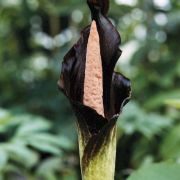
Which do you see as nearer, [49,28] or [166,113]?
[166,113]

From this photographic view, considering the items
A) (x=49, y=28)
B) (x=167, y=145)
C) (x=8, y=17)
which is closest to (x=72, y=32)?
(x=49, y=28)

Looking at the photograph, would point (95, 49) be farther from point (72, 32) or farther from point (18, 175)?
point (72, 32)

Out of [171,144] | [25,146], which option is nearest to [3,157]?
[25,146]

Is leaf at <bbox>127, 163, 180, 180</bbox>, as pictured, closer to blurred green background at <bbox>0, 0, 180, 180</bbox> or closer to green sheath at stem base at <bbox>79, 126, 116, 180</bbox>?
green sheath at stem base at <bbox>79, 126, 116, 180</bbox>

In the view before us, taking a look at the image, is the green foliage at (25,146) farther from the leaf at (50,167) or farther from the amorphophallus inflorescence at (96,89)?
the amorphophallus inflorescence at (96,89)

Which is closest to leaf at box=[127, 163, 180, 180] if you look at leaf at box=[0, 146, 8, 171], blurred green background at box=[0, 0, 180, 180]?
leaf at box=[0, 146, 8, 171]

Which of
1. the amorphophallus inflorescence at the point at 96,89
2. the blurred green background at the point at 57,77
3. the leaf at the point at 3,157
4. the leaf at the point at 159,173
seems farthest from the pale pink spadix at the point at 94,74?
the blurred green background at the point at 57,77

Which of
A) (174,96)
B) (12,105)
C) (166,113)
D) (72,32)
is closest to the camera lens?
(174,96)
